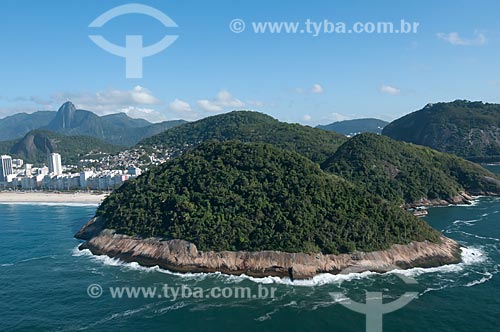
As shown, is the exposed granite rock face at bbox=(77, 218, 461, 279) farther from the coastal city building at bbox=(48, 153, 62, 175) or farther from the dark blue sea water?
the coastal city building at bbox=(48, 153, 62, 175)

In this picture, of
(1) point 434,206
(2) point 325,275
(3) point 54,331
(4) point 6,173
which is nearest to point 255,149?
(2) point 325,275

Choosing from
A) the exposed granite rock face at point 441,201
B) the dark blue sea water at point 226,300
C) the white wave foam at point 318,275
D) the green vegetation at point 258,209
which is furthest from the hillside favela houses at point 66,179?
the exposed granite rock face at point 441,201

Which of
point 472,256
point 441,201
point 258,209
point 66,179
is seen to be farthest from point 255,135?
point 472,256

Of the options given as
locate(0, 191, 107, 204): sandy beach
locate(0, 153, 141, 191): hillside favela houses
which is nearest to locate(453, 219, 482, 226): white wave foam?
locate(0, 191, 107, 204): sandy beach

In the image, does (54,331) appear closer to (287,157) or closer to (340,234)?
(340,234)

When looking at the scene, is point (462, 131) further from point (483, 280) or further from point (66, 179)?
point (66, 179)
